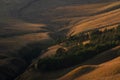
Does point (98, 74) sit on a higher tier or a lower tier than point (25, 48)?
lower

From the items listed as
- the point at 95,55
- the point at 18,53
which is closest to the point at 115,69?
the point at 95,55

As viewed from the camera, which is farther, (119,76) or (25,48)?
(25,48)

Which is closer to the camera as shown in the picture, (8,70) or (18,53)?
(8,70)

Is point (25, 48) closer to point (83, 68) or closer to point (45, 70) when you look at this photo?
point (45, 70)

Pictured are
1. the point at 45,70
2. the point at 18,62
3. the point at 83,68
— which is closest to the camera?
the point at 83,68

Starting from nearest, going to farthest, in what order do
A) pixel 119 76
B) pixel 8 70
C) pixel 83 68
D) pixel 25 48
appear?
pixel 119 76 < pixel 83 68 < pixel 8 70 < pixel 25 48

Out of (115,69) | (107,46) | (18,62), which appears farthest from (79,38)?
(115,69)

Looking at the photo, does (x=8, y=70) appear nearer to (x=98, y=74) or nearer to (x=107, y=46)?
(x=107, y=46)

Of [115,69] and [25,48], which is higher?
[25,48]

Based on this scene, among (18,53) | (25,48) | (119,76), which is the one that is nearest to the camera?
(119,76)
